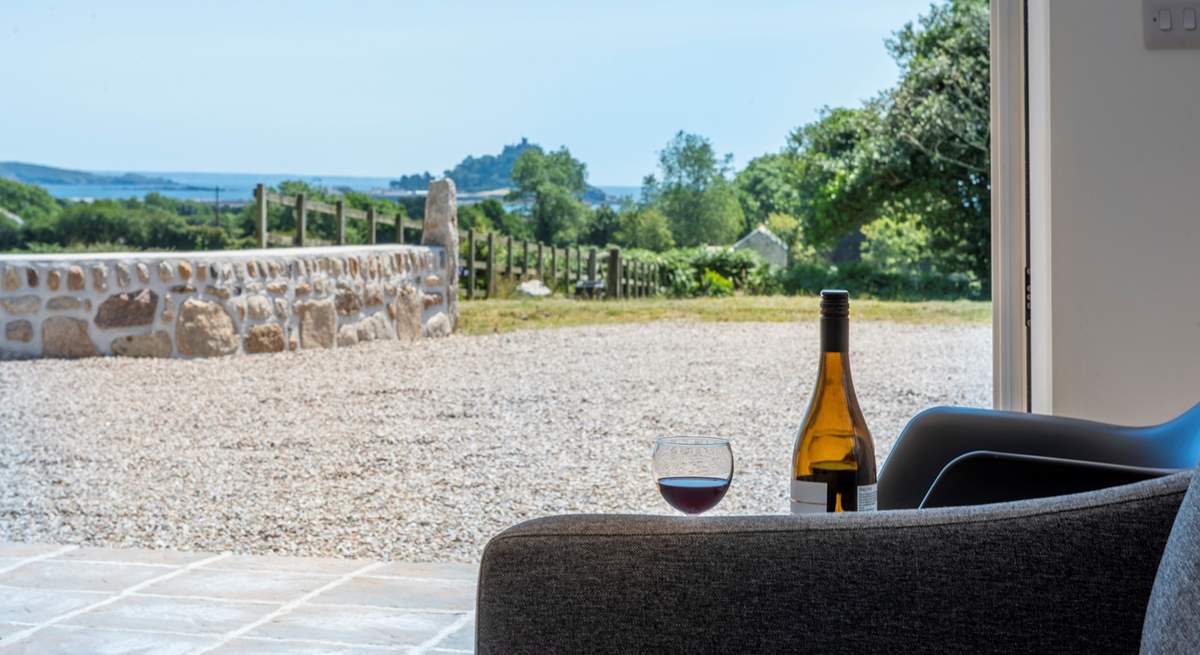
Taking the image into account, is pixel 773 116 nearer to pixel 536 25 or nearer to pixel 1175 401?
pixel 536 25

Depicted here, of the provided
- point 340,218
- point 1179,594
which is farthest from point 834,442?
point 340,218

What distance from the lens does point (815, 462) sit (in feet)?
3.11

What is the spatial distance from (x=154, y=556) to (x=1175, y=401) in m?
2.07

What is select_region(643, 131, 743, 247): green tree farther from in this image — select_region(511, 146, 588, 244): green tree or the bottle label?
the bottle label

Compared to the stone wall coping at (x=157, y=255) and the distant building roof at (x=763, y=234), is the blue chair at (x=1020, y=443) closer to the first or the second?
the distant building roof at (x=763, y=234)

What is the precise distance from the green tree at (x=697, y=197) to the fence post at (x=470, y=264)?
1.10 metres

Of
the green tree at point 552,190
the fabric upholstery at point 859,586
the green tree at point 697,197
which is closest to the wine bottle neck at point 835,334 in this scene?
the fabric upholstery at point 859,586

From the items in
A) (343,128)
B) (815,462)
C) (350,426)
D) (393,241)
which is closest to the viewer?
(815,462)

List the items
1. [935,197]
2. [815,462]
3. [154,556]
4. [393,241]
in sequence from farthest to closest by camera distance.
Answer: [393,241], [935,197], [154,556], [815,462]

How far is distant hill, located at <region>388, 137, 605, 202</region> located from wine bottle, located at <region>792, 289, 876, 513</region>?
4470 millimetres

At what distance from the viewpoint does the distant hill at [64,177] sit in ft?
16.9

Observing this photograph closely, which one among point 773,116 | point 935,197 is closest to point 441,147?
point 773,116

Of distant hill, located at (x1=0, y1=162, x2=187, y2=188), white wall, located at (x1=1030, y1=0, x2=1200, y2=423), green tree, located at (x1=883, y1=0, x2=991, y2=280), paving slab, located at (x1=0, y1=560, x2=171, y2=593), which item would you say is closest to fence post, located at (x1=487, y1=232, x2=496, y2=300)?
distant hill, located at (x1=0, y1=162, x2=187, y2=188)

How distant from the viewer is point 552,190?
523cm
